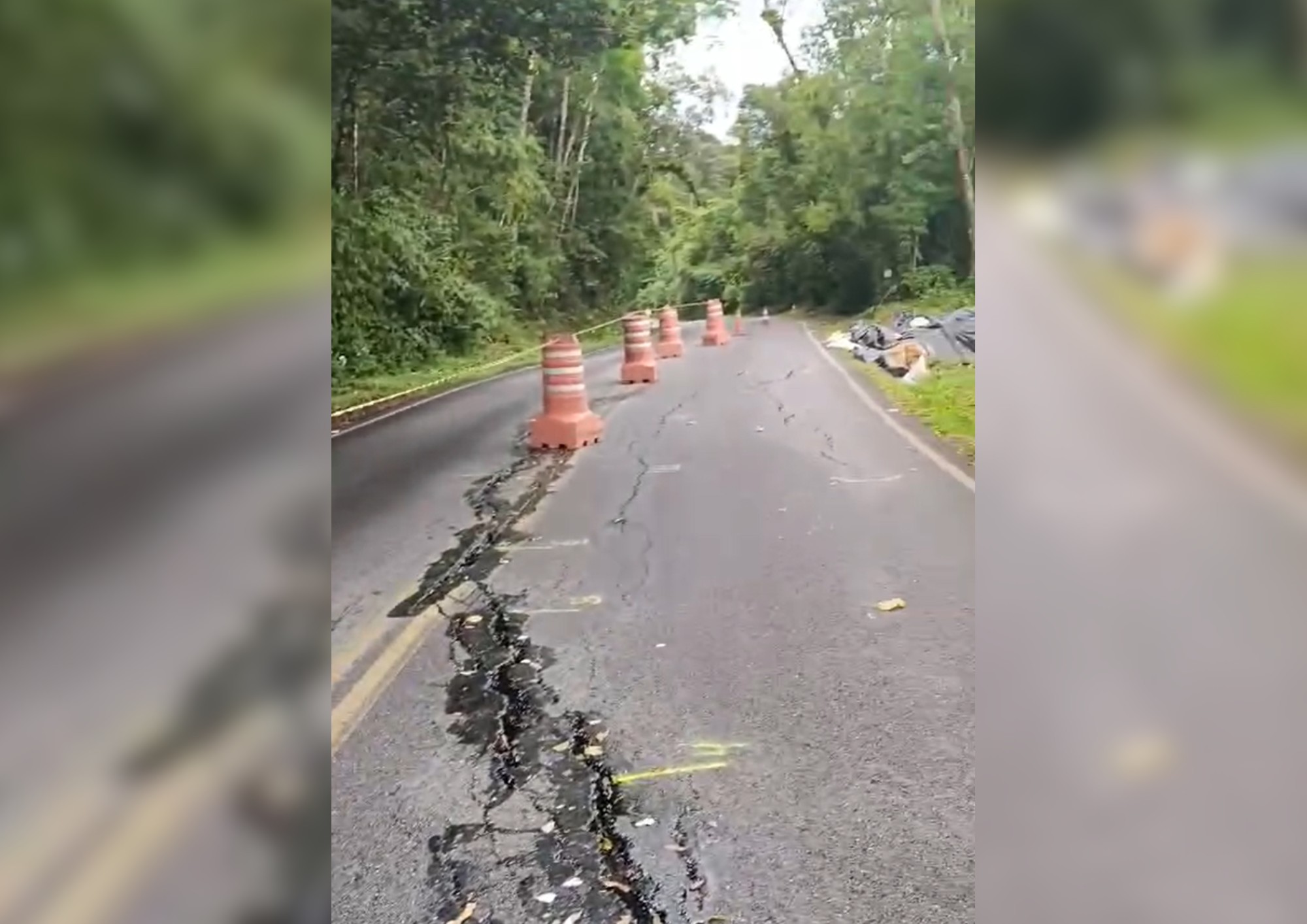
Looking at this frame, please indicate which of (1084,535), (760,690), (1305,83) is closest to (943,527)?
(1084,535)

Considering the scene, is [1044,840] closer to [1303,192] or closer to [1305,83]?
[1303,192]

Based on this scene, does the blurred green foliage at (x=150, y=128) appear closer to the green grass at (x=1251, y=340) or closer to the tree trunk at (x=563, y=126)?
the tree trunk at (x=563, y=126)

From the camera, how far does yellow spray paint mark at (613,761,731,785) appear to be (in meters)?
1.63

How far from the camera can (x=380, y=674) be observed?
167 cm

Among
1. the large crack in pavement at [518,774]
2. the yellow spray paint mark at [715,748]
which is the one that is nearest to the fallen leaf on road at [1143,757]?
the yellow spray paint mark at [715,748]

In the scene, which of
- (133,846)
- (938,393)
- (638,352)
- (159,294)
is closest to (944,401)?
(938,393)

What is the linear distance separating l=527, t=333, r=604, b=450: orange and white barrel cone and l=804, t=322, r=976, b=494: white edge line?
1.33ft

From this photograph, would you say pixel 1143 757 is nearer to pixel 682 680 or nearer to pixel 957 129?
pixel 682 680

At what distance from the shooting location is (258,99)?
156 cm

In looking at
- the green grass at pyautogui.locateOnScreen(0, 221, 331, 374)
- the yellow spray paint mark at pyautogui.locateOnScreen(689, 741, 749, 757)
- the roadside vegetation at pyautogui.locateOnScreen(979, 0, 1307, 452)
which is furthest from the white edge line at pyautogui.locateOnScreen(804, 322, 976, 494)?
the green grass at pyautogui.locateOnScreen(0, 221, 331, 374)

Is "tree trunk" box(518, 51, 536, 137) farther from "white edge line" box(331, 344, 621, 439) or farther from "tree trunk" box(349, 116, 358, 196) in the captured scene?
"white edge line" box(331, 344, 621, 439)

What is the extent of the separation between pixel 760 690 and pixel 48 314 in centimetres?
115

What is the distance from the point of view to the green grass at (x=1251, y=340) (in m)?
1.51

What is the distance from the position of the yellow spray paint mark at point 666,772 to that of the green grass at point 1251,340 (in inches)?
36.1
